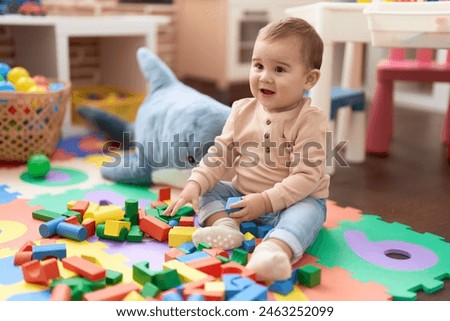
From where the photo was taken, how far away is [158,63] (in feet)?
5.50

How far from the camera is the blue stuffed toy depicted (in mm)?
1404

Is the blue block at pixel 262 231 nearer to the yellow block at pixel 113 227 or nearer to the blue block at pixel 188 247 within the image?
the blue block at pixel 188 247

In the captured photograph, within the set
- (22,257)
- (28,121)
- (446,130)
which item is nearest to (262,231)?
(22,257)

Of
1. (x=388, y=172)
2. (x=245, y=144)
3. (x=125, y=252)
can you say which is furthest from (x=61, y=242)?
(x=388, y=172)

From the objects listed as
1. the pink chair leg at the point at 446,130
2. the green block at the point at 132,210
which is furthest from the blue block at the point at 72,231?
the pink chair leg at the point at 446,130

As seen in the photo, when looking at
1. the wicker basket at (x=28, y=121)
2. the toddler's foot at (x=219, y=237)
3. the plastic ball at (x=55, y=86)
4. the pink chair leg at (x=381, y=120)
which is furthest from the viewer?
the pink chair leg at (x=381, y=120)

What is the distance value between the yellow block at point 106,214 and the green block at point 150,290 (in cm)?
33

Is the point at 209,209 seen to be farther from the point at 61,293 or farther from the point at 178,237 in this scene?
the point at 61,293

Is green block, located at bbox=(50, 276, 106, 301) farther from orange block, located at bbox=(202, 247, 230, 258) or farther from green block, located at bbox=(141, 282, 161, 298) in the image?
orange block, located at bbox=(202, 247, 230, 258)

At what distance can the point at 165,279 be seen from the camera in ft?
3.05

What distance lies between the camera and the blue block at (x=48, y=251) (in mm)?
1022

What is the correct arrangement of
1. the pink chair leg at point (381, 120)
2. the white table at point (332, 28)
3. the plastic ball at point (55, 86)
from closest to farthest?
the white table at point (332, 28)
the plastic ball at point (55, 86)
the pink chair leg at point (381, 120)
